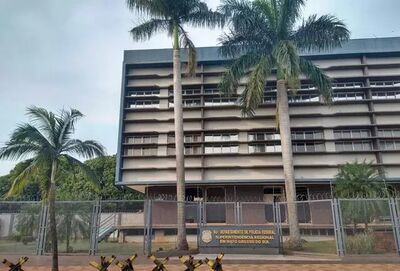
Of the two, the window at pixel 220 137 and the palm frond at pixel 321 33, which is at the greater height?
the palm frond at pixel 321 33

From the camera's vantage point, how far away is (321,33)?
20.6 metres

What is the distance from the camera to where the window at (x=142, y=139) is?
30.3m

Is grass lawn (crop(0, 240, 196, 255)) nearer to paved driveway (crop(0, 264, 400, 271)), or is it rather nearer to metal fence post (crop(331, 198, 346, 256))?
paved driveway (crop(0, 264, 400, 271))

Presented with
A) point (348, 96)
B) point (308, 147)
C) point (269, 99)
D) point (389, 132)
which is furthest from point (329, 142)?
point (269, 99)

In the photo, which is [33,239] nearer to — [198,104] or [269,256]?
[269,256]

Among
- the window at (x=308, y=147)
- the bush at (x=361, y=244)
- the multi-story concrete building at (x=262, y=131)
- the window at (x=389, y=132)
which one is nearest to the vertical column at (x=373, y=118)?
the multi-story concrete building at (x=262, y=131)

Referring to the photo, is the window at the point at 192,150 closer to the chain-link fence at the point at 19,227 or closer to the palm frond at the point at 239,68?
the palm frond at the point at 239,68

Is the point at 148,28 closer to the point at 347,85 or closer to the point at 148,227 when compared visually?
the point at 148,227

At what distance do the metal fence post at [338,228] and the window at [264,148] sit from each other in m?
14.0

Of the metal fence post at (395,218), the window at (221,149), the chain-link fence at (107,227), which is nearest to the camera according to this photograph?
the metal fence post at (395,218)

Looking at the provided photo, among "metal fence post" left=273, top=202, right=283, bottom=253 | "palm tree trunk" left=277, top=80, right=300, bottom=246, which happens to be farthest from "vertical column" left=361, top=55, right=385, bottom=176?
"metal fence post" left=273, top=202, right=283, bottom=253

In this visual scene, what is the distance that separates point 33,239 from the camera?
613 inches

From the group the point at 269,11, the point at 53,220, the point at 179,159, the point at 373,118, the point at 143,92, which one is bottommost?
the point at 53,220

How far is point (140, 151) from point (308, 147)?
14933mm
